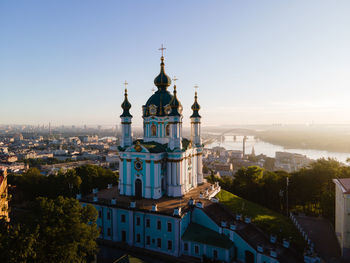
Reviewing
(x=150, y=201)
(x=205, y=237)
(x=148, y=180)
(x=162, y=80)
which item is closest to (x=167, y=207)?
(x=150, y=201)

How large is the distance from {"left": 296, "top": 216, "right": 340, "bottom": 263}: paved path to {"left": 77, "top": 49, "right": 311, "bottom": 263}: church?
3.38m

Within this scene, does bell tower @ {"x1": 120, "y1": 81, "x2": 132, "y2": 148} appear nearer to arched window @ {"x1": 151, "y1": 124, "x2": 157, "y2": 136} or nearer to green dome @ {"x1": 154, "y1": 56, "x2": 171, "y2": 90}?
arched window @ {"x1": 151, "y1": 124, "x2": 157, "y2": 136}

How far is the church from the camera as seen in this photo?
15.0m

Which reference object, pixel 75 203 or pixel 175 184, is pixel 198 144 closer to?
pixel 175 184

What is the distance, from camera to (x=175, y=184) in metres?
19.5

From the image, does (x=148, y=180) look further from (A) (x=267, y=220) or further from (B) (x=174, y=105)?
(A) (x=267, y=220)

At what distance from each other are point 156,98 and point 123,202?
353 inches

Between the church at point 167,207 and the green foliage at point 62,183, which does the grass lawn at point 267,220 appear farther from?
the green foliage at point 62,183

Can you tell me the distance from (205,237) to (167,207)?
333 centimetres

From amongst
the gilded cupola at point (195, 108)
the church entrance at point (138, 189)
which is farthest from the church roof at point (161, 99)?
the church entrance at point (138, 189)

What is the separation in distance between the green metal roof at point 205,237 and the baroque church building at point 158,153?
355 centimetres

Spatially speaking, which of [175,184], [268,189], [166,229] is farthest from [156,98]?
[268,189]

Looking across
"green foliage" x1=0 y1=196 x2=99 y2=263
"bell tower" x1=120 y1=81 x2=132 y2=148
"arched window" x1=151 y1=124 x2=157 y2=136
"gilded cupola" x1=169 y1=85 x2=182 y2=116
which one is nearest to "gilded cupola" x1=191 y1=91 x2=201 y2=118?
"arched window" x1=151 y1=124 x2=157 y2=136

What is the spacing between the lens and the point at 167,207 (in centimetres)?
1734
